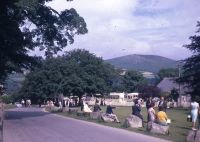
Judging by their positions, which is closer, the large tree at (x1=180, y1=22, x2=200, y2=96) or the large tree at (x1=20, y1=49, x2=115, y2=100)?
the large tree at (x1=180, y1=22, x2=200, y2=96)

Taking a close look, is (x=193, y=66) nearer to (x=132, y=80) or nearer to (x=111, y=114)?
(x=111, y=114)

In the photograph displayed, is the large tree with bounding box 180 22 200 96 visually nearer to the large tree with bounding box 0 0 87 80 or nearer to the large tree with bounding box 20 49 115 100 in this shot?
the large tree with bounding box 20 49 115 100

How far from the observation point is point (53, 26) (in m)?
43.8

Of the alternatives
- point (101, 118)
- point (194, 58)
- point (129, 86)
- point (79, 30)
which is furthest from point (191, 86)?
point (129, 86)

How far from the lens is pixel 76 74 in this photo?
96875 millimetres

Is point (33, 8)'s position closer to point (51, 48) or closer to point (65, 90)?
point (51, 48)

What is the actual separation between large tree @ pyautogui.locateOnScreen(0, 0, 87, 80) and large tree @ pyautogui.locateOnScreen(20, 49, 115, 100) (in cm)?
4756

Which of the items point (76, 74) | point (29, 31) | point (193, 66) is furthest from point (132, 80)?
point (29, 31)

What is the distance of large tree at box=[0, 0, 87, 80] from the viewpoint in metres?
38.1

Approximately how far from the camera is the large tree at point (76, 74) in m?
96.4

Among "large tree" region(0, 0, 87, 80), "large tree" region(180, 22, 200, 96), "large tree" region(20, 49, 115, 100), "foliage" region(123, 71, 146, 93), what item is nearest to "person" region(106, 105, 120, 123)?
"large tree" region(0, 0, 87, 80)

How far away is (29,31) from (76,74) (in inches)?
2085

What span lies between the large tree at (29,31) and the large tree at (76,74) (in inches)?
1872

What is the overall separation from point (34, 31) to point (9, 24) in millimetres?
6157
